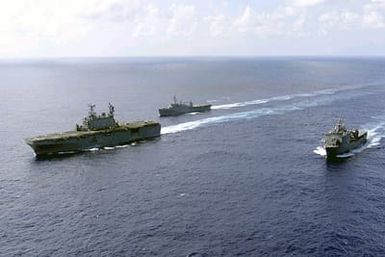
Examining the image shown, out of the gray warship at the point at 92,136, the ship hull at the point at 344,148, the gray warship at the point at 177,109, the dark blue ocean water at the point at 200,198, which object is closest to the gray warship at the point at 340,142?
the ship hull at the point at 344,148

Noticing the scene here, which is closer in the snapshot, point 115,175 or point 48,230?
point 48,230

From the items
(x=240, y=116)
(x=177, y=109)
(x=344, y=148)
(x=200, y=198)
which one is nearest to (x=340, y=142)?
(x=344, y=148)

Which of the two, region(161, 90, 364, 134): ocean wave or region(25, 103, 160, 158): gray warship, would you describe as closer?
region(25, 103, 160, 158): gray warship

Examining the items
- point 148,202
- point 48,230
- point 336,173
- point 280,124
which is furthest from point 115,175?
Answer: point 280,124

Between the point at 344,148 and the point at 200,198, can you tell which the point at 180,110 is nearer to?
the point at 344,148

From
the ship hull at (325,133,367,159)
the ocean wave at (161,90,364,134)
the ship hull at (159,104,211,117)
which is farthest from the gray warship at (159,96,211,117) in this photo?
the ship hull at (325,133,367,159)

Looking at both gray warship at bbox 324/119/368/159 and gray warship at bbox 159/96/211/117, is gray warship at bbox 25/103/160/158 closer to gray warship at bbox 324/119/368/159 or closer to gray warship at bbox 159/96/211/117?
gray warship at bbox 159/96/211/117

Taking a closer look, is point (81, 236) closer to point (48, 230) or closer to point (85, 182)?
point (48, 230)
